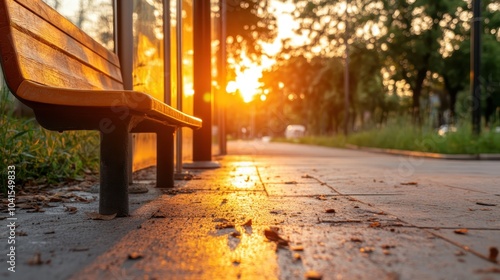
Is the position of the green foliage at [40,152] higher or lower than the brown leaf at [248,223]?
higher

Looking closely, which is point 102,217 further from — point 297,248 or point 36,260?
point 297,248

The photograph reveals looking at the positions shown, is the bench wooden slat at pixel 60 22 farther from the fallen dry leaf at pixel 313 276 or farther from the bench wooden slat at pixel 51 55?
the fallen dry leaf at pixel 313 276

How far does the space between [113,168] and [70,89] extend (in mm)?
580

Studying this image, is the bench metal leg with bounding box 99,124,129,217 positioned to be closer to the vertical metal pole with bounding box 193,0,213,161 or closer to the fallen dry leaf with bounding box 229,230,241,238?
the fallen dry leaf with bounding box 229,230,241,238

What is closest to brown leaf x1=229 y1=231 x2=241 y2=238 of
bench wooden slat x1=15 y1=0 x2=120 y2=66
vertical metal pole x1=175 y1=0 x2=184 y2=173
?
bench wooden slat x1=15 y1=0 x2=120 y2=66

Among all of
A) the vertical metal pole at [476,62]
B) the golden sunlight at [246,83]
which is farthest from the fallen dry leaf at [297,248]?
the vertical metal pole at [476,62]

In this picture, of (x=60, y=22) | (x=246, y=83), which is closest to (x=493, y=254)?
(x=60, y=22)

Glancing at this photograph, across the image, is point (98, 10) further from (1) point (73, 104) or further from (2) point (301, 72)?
(2) point (301, 72)

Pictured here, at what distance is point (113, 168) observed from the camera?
2.99 m

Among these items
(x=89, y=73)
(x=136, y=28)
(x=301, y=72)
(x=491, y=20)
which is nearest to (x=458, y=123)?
(x=491, y=20)

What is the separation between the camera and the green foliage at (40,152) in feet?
14.5

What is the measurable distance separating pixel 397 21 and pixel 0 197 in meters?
22.6

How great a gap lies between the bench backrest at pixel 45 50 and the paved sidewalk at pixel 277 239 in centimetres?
Answer: 77

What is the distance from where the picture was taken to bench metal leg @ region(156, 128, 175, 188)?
4.46 metres
